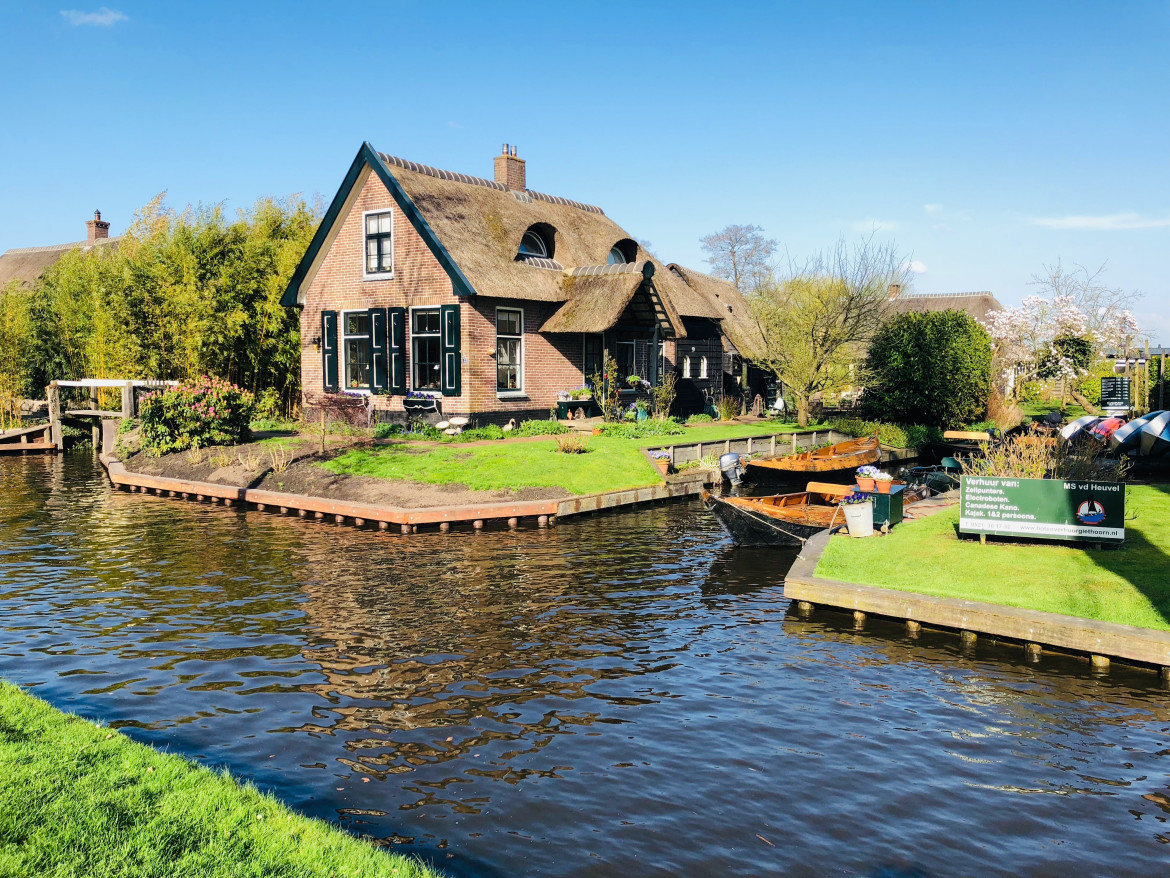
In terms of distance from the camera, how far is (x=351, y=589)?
1309cm

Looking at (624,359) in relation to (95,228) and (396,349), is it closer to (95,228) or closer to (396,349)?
(396,349)

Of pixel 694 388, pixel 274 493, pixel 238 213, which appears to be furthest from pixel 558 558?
pixel 238 213

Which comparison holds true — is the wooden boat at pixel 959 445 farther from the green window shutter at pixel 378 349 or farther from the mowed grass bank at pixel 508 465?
the green window shutter at pixel 378 349

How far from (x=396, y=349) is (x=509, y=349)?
352cm

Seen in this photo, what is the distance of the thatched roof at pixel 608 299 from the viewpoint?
27094 millimetres

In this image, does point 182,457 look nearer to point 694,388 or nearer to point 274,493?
point 274,493

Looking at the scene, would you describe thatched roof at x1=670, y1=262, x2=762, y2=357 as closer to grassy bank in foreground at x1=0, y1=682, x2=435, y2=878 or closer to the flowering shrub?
the flowering shrub

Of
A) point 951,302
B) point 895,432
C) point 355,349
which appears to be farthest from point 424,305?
point 951,302

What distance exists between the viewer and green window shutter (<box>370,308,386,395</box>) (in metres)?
27.6

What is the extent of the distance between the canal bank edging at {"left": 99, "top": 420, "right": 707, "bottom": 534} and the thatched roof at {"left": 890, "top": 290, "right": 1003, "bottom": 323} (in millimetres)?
44006

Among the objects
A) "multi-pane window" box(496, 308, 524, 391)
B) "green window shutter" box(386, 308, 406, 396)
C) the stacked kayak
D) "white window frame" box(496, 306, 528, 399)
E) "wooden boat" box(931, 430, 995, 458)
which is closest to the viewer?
the stacked kayak

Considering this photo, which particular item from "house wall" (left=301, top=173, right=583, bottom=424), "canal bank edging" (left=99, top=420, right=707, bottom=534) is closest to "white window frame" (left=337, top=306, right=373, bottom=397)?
"house wall" (left=301, top=173, right=583, bottom=424)

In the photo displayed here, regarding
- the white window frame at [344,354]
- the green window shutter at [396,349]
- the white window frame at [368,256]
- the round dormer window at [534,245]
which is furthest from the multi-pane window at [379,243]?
the round dormer window at [534,245]

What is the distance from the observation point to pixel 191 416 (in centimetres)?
2344
